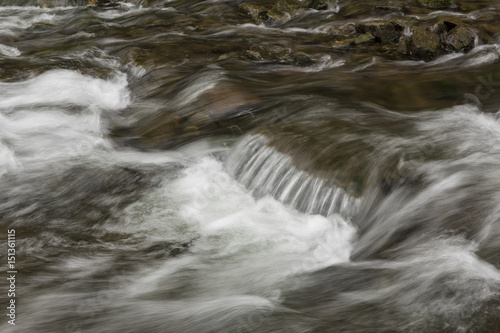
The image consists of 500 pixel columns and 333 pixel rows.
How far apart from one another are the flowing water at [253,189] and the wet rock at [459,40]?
0.21m

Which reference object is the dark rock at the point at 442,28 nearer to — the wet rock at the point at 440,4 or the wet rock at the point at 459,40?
the wet rock at the point at 459,40

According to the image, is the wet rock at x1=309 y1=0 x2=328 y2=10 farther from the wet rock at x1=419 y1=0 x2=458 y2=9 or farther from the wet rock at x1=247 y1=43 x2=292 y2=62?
the wet rock at x1=247 y1=43 x2=292 y2=62

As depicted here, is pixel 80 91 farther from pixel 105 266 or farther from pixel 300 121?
pixel 105 266

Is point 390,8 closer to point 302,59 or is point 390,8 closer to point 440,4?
point 440,4

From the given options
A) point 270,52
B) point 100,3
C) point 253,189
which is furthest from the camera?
point 100,3

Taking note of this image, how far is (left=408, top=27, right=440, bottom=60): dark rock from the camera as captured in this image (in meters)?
9.27

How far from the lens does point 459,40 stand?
9.35 metres

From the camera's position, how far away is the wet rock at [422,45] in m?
9.28

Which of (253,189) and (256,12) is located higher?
(256,12)

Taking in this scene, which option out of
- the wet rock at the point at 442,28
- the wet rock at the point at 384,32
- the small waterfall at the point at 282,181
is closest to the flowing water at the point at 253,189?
the small waterfall at the point at 282,181

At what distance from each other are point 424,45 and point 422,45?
0.11 feet

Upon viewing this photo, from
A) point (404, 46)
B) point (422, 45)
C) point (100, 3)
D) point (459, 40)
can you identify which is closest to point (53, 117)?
point (404, 46)

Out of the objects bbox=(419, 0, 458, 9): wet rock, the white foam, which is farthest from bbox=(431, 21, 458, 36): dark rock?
the white foam

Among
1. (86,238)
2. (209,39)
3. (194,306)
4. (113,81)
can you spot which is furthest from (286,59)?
(194,306)
